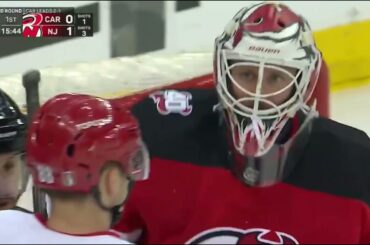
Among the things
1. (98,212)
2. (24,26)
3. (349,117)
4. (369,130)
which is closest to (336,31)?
(349,117)

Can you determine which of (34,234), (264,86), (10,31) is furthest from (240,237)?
(10,31)

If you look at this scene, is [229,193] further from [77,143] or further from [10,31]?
[10,31]

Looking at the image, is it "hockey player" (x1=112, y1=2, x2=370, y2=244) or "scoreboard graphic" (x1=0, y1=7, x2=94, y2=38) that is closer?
"hockey player" (x1=112, y1=2, x2=370, y2=244)

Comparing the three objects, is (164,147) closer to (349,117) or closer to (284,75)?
(284,75)

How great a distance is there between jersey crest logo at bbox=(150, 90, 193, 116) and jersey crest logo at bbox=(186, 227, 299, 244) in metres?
0.20

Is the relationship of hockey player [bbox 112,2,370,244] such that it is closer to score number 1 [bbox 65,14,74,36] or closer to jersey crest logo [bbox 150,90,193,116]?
jersey crest logo [bbox 150,90,193,116]

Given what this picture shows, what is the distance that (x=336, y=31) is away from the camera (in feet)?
9.68

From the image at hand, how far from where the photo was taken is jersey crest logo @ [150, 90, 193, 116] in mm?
1344

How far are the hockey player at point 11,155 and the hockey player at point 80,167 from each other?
288 millimetres

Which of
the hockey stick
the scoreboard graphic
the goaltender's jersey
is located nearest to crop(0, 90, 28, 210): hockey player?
the hockey stick

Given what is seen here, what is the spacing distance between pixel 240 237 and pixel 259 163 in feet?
0.37

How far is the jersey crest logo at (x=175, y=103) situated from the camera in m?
1.34

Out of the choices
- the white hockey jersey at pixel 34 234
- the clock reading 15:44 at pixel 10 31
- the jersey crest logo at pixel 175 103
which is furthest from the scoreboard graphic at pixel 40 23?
the white hockey jersey at pixel 34 234

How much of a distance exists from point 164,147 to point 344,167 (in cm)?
27
